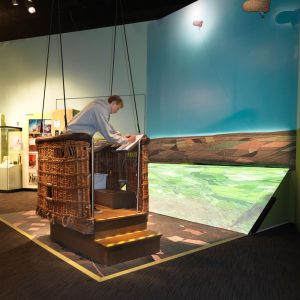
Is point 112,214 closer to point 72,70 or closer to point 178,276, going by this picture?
point 178,276

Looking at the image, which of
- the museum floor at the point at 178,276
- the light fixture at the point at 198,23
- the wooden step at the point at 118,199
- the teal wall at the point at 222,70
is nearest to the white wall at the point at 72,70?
the teal wall at the point at 222,70

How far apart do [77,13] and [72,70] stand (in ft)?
4.48

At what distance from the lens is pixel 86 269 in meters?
2.84

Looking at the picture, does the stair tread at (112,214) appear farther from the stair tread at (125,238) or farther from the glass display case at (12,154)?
the glass display case at (12,154)

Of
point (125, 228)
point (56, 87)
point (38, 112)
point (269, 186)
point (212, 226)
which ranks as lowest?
point (212, 226)

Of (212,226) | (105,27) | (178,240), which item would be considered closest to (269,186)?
(212,226)

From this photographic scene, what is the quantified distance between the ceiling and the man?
11.5ft

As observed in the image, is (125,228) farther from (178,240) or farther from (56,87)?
(56,87)

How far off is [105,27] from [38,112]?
2760 millimetres

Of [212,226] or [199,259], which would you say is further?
[212,226]

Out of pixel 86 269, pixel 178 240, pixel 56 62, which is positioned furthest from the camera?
pixel 56 62

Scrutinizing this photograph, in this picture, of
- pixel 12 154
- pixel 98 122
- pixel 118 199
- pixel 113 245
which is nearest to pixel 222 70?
pixel 98 122

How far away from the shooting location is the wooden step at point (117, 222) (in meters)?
3.06

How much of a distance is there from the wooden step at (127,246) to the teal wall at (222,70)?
9.12 ft
